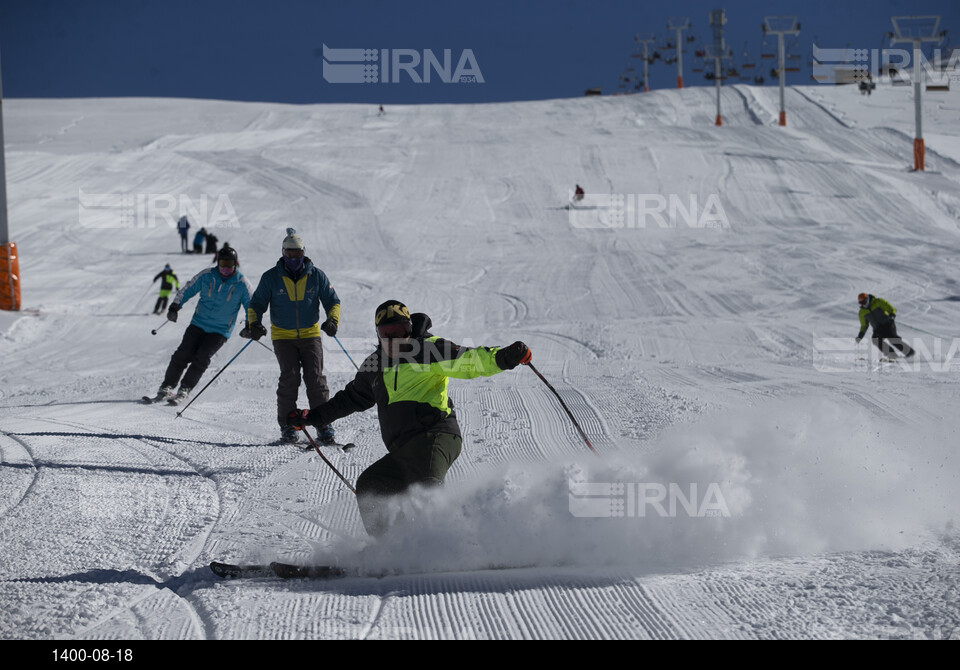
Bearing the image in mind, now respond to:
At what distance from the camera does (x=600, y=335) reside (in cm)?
1277

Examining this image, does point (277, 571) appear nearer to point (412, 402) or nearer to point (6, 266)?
point (412, 402)

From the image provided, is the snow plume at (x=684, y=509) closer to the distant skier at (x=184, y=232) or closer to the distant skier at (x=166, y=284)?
the distant skier at (x=166, y=284)

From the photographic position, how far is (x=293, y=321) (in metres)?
6.59

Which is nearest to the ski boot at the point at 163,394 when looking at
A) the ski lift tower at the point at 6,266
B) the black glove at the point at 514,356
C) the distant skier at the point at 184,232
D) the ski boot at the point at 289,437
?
the ski boot at the point at 289,437

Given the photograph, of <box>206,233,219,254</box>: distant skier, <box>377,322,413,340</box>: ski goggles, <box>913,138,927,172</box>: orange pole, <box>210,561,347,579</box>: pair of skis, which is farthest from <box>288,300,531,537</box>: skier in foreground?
<box>913,138,927,172</box>: orange pole

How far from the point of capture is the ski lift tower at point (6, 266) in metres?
14.3

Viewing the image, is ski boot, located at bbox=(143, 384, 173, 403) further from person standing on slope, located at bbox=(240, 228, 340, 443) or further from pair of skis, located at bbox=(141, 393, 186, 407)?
person standing on slope, located at bbox=(240, 228, 340, 443)

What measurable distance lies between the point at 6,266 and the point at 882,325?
1335 centimetres

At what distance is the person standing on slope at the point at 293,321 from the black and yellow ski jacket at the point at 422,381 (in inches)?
94.1

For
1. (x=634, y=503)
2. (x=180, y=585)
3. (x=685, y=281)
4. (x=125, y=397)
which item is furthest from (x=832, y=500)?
(x=685, y=281)

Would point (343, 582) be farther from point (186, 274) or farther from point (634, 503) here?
point (186, 274)

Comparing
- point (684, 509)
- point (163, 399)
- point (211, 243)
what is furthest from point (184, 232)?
point (684, 509)
